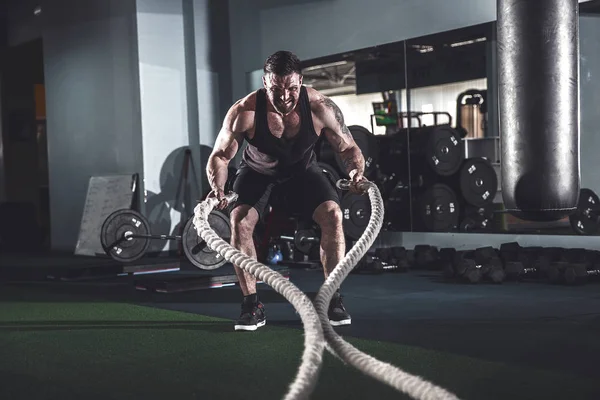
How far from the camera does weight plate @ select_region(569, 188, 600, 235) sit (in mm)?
5535

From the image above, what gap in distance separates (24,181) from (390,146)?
Result: 6115mm

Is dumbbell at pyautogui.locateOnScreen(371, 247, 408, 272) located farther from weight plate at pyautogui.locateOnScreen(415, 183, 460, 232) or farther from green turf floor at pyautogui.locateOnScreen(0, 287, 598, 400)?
green turf floor at pyautogui.locateOnScreen(0, 287, 598, 400)

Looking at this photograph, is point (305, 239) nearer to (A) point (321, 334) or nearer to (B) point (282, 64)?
(B) point (282, 64)

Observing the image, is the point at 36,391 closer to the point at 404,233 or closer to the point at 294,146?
the point at 294,146

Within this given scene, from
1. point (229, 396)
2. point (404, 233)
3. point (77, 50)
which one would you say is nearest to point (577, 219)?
point (404, 233)

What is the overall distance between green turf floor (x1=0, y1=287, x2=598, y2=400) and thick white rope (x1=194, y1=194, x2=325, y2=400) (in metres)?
0.20

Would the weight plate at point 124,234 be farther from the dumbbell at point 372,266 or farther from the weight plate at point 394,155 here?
the weight plate at point 394,155

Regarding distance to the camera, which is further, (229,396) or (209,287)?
(209,287)

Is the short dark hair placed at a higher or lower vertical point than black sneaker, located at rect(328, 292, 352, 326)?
higher

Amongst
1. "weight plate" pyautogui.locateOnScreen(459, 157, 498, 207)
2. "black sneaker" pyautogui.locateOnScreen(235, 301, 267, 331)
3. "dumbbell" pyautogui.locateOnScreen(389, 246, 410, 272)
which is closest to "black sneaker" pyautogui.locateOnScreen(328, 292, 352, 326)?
"black sneaker" pyautogui.locateOnScreen(235, 301, 267, 331)

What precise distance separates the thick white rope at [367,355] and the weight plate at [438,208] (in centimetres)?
335

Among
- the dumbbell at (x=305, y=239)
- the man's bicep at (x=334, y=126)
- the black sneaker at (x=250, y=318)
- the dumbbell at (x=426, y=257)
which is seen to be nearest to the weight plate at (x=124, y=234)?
the dumbbell at (x=305, y=239)

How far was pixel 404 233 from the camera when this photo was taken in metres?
6.57

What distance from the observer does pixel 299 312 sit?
223cm
